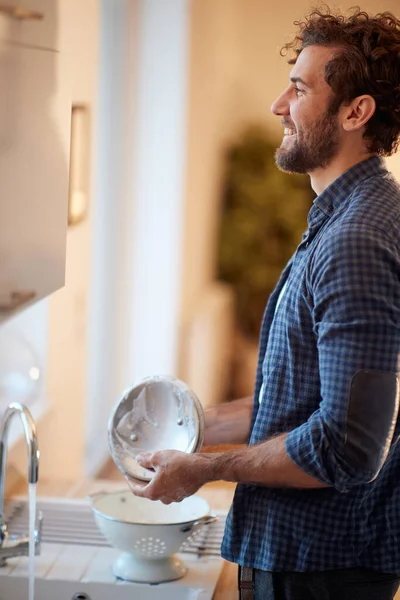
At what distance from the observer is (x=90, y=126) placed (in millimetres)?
3240

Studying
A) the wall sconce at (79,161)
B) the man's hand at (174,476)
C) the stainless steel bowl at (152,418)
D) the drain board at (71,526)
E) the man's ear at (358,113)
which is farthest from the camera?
the wall sconce at (79,161)

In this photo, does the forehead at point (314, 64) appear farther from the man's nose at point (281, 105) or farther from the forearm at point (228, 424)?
the forearm at point (228, 424)

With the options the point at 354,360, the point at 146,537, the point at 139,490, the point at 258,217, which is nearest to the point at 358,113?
the point at 354,360

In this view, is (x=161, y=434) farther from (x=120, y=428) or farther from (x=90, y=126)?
(x=90, y=126)

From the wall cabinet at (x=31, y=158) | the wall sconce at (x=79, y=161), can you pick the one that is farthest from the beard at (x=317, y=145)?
the wall sconce at (x=79, y=161)

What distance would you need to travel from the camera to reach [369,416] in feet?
4.03

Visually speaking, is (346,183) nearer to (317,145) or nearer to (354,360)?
(317,145)

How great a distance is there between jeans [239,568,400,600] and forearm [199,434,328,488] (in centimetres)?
18

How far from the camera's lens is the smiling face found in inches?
57.4

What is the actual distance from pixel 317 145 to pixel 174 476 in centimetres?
58

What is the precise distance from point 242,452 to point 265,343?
0.31 m

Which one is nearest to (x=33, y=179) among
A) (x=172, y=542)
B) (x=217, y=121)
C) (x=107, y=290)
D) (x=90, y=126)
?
(x=172, y=542)

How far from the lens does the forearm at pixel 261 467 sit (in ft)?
4.20

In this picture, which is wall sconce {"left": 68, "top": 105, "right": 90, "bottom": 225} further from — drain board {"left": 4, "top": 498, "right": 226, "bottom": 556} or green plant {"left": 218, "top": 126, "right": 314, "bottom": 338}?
green plant {"left": 218, "top": 126, "right": 314, "bottom": 338}
